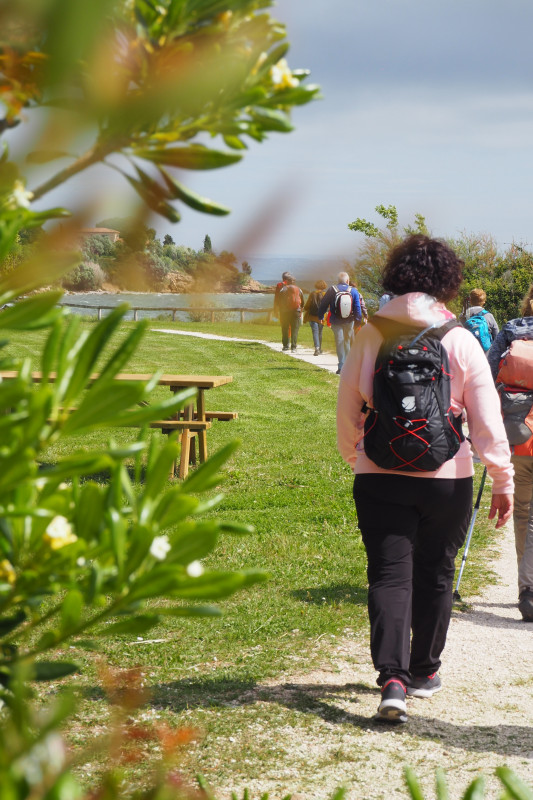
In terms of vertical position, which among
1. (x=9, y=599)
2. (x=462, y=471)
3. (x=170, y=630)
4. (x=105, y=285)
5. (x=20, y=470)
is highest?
(x=105, y=285)

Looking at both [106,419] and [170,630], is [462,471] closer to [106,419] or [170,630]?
[170,630]

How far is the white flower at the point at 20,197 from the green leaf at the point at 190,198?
138mm

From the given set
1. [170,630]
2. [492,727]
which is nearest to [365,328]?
[492,727]

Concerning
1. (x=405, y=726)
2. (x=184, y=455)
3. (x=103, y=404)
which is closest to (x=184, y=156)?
(x=103, y=404)

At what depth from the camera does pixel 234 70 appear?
2.89ft

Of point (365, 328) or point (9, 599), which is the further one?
point (365, 328)

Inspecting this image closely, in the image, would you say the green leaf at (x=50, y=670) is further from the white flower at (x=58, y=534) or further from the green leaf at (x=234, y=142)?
the green leaf at (x=234, y=142)

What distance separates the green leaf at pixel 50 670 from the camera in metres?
1.02

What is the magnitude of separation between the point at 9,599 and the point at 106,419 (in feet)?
0.77

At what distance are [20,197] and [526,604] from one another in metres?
5.00

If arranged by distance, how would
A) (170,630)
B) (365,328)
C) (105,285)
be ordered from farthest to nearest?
1. (170,630)
2. (365,328)
3. (105,285)

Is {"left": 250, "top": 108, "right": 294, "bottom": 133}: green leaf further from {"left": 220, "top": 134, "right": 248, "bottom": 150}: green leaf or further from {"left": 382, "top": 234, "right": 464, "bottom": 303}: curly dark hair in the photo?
{"left": 382, "top": 234, "right": 464, "bottom": 303}: curly dark hair

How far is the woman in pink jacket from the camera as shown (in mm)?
3832

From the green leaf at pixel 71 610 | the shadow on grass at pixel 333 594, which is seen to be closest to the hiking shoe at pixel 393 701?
the shadow on grass at pixel 333 594
